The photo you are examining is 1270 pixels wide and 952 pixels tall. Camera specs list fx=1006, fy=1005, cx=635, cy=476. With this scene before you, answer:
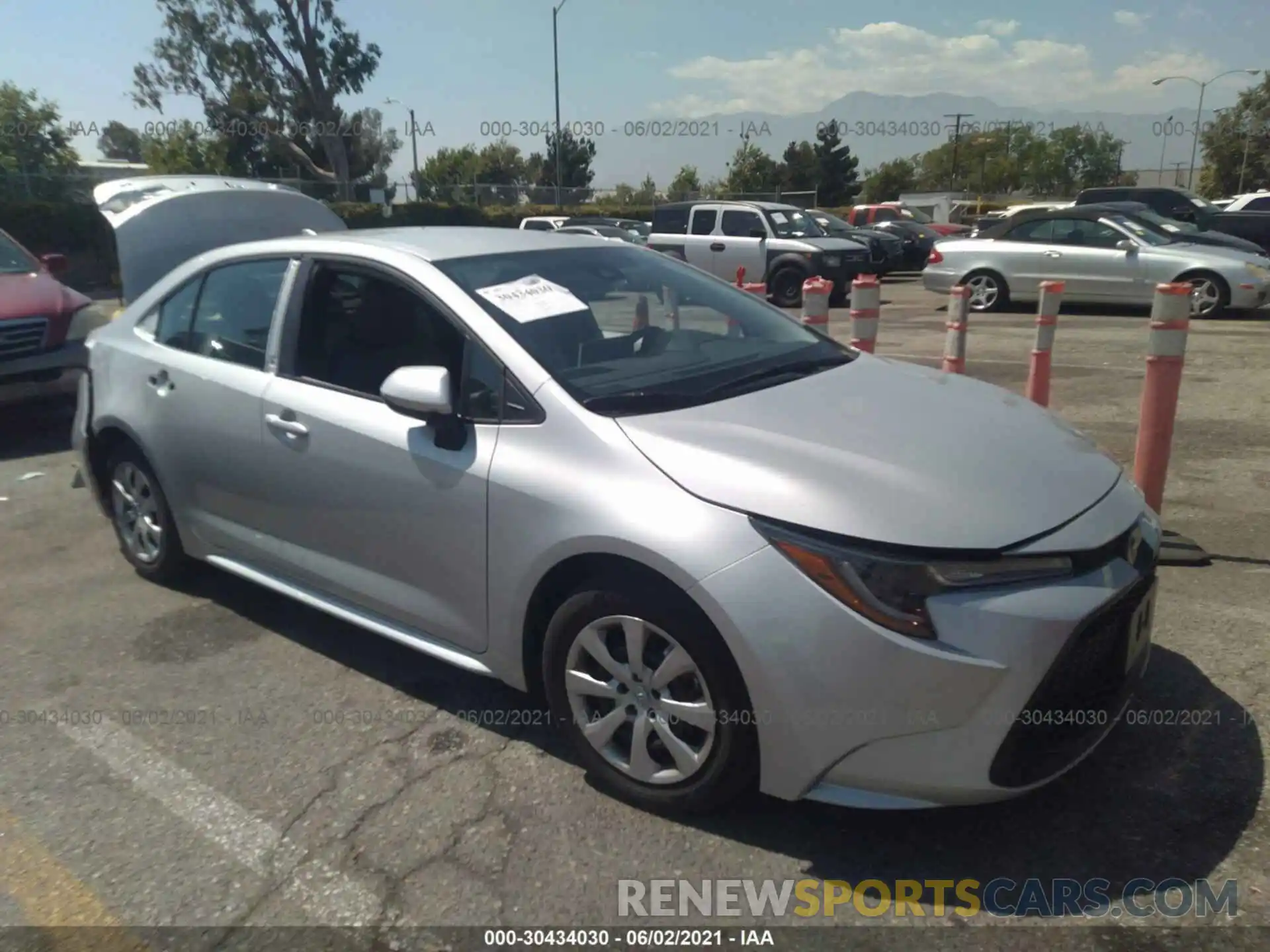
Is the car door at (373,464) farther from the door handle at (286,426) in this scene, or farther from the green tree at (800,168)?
the green tree at (800,168)

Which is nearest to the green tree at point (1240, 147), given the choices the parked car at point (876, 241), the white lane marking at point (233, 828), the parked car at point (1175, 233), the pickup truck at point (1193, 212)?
the pickup truck at point (1193, 212)

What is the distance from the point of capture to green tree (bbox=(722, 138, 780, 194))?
215 feet

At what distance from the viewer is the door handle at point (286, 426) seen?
12.0 ft

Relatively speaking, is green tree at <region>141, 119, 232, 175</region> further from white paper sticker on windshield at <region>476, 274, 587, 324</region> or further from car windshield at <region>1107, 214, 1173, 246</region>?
white paper sticker on windshield at <region>476, 274, 587, 324</region>

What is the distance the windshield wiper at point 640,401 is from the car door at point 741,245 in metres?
14.0

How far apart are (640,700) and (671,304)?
1675 millimetres

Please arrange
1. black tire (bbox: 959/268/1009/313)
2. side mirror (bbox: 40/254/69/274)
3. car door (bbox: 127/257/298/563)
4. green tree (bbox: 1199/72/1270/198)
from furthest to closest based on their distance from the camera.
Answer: green tree (bbox: 1199/72/1270/198)
black tire (bbox: 959/268/1009/313)
side mirror (bbox: 40/254/69/274)
car door (bbox: 127/257/298/563)

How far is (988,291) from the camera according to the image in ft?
48.5

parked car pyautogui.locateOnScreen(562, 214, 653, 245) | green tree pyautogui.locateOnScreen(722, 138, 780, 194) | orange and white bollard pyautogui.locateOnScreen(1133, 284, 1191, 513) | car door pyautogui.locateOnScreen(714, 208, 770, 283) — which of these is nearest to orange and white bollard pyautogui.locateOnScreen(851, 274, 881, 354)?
orange and white bollard pyautogui.locateOnScreen(1133, 284, 1191, 513)

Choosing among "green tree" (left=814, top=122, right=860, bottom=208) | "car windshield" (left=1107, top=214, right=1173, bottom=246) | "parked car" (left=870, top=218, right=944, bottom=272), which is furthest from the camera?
"green tree" (left=814, top=122, right=860, bottom=208)

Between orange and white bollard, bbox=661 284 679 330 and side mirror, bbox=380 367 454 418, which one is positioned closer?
side mirror, bbox=380 367 454 418

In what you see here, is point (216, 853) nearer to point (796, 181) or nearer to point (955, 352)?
point (955, 352)

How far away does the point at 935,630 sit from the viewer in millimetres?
2404

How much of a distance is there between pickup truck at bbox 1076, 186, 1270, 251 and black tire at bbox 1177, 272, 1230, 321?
19.3ft
